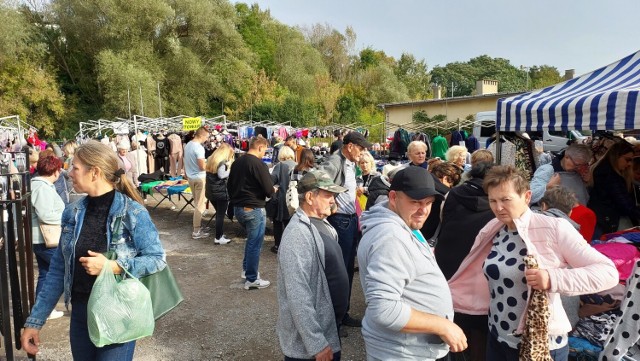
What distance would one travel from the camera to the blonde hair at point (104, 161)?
205 centimetres

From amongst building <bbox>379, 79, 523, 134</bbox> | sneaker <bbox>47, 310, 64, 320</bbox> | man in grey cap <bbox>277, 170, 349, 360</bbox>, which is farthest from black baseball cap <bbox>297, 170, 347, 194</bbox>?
building <bbox>379, 79, 523, 134</bbox>

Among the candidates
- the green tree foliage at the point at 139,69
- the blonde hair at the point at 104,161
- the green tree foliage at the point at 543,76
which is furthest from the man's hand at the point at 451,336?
the green tree foliage at the point at 543,76

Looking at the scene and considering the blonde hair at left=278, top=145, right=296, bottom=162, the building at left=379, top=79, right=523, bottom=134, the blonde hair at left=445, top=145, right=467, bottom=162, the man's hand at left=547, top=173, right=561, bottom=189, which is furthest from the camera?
the building at left=379, top=79, right=523, bottom=134

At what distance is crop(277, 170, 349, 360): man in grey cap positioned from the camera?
2000 millimetres

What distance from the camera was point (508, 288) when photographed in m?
2.06

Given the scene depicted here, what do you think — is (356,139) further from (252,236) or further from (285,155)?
(285,155)

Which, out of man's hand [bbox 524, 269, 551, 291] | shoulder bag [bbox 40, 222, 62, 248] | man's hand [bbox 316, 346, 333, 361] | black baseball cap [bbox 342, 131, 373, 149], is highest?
black baseball cap [bbox 342, 131, 373, 149]

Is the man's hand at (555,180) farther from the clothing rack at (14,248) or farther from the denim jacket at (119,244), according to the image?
the clothing rack at (14,248)

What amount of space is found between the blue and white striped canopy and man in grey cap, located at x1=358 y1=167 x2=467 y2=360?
2608 millimetres

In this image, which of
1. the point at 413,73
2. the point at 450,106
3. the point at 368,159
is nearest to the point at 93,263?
the point at 368,159

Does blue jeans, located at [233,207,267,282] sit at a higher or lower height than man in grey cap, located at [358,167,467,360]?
lower

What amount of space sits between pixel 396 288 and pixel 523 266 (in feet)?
2.68

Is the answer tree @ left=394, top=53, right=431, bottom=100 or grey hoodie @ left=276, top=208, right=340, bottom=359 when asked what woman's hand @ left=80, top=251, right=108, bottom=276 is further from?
tree @ left=394, top=53, right=431, bottom=100

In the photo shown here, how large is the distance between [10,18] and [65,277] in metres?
30.6
